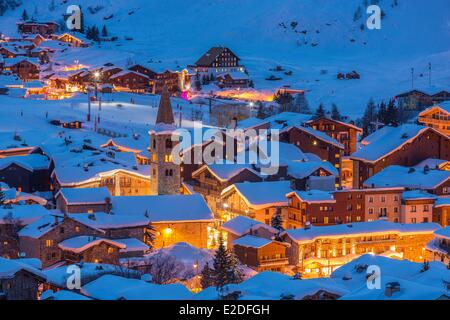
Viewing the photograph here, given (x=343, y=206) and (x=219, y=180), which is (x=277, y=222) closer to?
(x=343, y=206)

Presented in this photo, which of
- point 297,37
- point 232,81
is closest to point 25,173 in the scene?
point 232,81

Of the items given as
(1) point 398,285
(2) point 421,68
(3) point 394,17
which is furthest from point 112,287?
(3) point 394,17

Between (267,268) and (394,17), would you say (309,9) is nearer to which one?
(394,17)

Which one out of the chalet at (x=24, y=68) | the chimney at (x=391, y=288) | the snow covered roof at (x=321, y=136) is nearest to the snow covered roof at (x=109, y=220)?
the chimney at (x=391, y=288)

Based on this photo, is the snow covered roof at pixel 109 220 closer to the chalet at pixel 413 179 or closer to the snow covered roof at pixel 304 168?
the snow covered roof at pixel 304 168

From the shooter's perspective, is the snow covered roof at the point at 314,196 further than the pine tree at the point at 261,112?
No

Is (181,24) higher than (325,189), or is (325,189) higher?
(181,24)

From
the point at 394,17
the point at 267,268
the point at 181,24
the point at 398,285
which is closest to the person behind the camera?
the point at 398,285

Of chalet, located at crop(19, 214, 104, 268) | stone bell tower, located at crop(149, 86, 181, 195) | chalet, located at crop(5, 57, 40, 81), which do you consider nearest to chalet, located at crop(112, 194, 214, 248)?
chalet, located at crop(19, 214, 104, 268)
